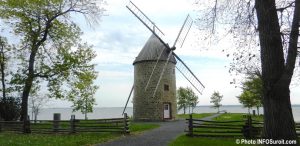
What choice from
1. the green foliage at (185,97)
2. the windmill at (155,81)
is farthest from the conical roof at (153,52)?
the green foliage at (185,97)

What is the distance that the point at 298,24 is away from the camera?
850 cm

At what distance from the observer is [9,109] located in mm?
32062

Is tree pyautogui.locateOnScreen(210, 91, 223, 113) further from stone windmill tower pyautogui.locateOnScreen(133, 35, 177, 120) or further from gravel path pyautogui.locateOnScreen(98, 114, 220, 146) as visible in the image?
gravel path pyautogui.locateOnScreen(98, 114, 220, 146)

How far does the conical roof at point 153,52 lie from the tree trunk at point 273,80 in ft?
95.0

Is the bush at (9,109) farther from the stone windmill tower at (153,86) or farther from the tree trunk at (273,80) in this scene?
the tree trunk at (273,80)

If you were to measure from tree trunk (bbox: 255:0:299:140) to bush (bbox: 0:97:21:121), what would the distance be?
28.6 metres

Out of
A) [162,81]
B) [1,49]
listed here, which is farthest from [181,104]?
[1,49]

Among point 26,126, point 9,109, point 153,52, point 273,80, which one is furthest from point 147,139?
point 153,52

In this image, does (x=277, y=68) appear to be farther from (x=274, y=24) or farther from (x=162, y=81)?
(x=162, y=81)

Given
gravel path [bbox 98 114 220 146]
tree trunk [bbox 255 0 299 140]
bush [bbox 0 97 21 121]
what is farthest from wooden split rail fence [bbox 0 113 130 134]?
tree trunk [bbox 255 0 299 140]

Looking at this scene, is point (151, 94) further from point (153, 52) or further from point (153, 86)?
point (153, 52)

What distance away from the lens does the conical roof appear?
3819cm

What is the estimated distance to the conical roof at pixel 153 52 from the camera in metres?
38.2

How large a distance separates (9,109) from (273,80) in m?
29.1
